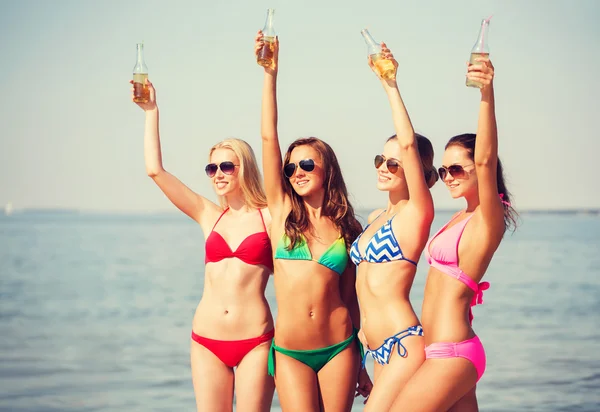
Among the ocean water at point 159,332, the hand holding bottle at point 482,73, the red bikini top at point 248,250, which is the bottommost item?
the ocean water at point 159,332

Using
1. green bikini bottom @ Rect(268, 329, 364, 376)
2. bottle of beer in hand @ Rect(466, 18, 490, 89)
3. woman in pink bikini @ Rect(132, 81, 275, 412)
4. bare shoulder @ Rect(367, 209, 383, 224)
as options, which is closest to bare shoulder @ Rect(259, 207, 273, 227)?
woman in pink bikini @ Rect(132, 81, 275, 412)

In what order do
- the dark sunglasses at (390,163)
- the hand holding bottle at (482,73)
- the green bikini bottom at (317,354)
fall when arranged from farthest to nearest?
the green bikini bottom at (317,354), the dark sunglasses at (390,163), the hand holding bottle at (482,73)

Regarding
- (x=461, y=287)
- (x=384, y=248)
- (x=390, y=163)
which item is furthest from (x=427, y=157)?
(x=461, y=287)

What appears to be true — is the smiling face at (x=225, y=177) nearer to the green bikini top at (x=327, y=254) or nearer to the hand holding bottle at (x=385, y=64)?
the green bikini top at (x=327, y=254)

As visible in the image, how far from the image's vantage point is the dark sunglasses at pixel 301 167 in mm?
5340

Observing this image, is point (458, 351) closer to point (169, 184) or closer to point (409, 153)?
point (409, 153)

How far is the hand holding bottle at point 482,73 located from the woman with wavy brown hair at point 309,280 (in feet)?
4.09

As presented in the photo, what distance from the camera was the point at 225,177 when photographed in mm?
5727

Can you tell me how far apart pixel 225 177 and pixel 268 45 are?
0.89 metres

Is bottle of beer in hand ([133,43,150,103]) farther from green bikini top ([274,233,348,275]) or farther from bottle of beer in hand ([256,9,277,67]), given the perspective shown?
green bikini top ([274,233,348,275])

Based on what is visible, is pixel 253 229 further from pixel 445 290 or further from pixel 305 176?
pixel 445 290

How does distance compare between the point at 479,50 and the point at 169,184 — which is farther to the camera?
the point at 169,184

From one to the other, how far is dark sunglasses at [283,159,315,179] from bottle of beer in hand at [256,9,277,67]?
0.59 m

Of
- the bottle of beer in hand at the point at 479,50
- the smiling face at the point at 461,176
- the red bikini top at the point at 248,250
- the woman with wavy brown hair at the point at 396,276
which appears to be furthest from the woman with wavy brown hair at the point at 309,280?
the bottle of beer in hand at the point at 479,50
